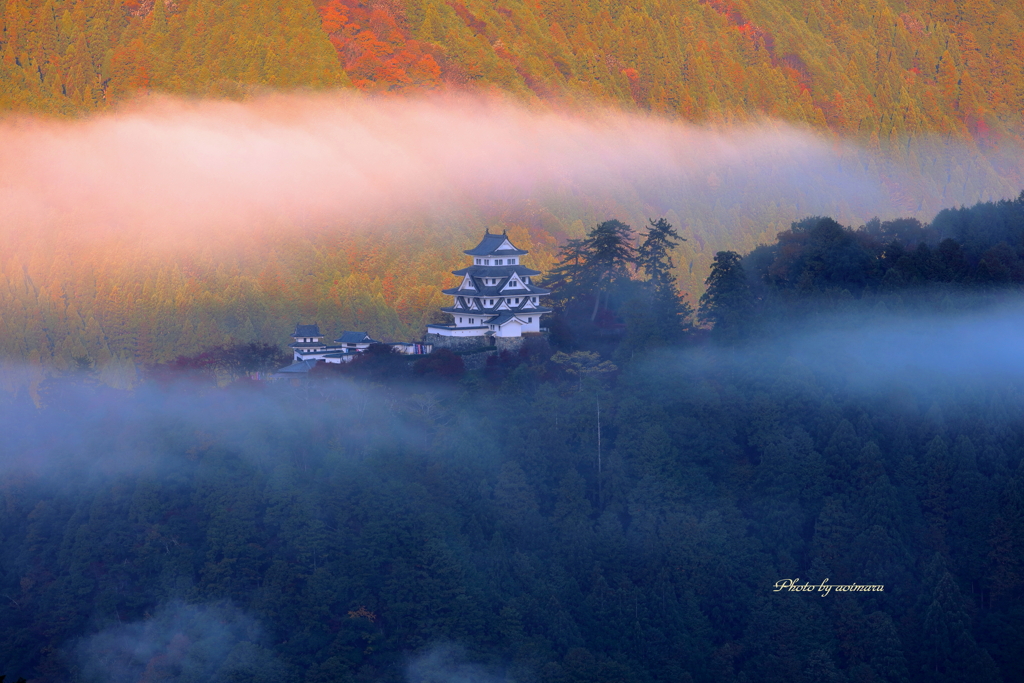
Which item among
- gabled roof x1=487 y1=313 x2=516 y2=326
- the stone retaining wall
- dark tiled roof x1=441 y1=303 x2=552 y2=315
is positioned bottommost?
the stone retaining wall

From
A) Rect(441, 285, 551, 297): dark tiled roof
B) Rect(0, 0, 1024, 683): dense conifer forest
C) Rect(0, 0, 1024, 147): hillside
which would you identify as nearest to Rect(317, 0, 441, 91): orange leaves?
Rect(0, 0, 1024, 147): hillside

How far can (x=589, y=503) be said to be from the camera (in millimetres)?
38719

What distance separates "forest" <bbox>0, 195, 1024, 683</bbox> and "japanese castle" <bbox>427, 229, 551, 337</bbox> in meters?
1.12

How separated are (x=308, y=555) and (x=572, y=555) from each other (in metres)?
8.26

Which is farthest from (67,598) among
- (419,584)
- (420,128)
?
(420,128)

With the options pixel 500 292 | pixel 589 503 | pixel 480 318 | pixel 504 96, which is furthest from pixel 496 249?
pixel 504 96

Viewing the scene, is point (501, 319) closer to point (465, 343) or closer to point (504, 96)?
point (465, 343)

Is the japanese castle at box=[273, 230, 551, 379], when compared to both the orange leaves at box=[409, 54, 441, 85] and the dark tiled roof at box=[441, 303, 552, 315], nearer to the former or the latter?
the dark tiled roof at box=[441, 303, 552, 315]

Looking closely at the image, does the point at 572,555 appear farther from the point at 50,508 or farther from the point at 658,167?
the point at 658,167

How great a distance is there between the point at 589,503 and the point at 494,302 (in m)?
8.83

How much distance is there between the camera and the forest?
35.4 meters

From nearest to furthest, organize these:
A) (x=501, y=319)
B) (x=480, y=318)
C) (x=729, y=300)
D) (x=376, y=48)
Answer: (x=501, y=319) < (x=729, y=300) < (x=480, y=318) < (x=376, y=48)

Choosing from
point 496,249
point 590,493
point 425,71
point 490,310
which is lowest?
point 590,493

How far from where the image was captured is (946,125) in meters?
115
